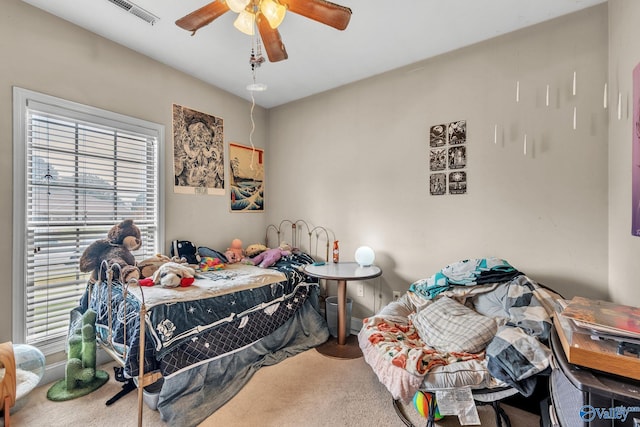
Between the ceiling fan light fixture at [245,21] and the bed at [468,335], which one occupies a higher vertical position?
the ceiling fan light fixture at [245,21]

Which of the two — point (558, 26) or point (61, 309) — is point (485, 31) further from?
point (61, 309)

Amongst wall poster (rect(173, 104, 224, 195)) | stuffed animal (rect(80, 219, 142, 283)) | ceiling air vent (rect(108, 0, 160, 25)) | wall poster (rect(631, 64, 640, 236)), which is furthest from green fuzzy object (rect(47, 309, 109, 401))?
wall poster (rect(631, 64, 640, 236))

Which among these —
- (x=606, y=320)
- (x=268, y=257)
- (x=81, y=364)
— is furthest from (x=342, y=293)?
(x=81, y=364)

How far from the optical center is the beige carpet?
166 centimetres

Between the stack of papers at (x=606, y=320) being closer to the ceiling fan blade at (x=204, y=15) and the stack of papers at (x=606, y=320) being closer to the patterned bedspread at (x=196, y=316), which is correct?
the patterned bedspread at (x=196, y=316)

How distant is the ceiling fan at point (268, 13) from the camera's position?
4.64 feet

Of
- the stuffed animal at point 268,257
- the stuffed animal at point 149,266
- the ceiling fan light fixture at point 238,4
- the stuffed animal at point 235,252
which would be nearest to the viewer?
the ceiling fan light fixture at point 238,4

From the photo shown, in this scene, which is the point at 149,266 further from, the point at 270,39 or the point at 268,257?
the point at 270,39

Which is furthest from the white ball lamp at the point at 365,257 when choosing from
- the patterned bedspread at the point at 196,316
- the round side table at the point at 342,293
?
the patterned bedspread at the point at 196,316

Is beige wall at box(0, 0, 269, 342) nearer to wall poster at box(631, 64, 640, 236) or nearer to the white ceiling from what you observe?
the white ceiling

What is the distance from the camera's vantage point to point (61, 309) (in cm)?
212

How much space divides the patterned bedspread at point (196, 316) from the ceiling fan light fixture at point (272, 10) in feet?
5.77

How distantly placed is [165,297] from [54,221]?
44.1 inches

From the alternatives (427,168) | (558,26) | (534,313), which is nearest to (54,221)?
(427,168)
